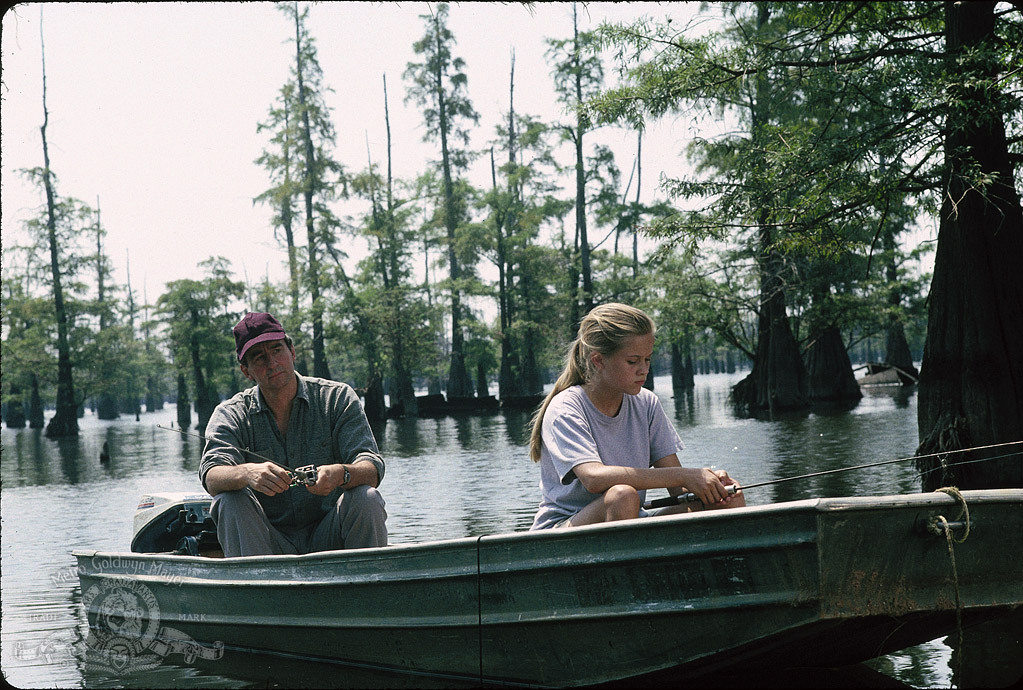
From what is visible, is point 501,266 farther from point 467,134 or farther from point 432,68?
point 432,68

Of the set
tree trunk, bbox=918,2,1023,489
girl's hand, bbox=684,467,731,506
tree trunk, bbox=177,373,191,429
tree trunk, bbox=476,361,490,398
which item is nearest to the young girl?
girl's hand, bbox=684,467,731,506

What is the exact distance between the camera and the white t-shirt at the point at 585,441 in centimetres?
389

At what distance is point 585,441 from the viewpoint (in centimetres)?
387

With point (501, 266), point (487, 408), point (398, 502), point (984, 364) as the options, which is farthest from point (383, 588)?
point (501, 266)

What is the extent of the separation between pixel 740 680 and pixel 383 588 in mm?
1673

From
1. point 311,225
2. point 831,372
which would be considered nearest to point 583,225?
point 311,225

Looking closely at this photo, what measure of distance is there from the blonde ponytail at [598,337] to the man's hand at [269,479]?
1200 mm

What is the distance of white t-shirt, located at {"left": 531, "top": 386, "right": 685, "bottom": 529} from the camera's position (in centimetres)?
389

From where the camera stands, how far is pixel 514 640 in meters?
4.08

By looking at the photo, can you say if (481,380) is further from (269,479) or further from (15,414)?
(269,479)

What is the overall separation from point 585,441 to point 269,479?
156 cm

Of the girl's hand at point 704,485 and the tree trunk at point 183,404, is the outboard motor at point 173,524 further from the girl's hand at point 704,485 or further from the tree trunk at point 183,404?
the tree trunk at point 183,404

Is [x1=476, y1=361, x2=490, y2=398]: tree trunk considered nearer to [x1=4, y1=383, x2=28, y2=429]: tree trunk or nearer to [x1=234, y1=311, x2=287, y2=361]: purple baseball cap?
[x1=4, y1=383, x2=28, y2=429]: tree trunk

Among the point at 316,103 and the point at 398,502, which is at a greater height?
the point at 316,103
